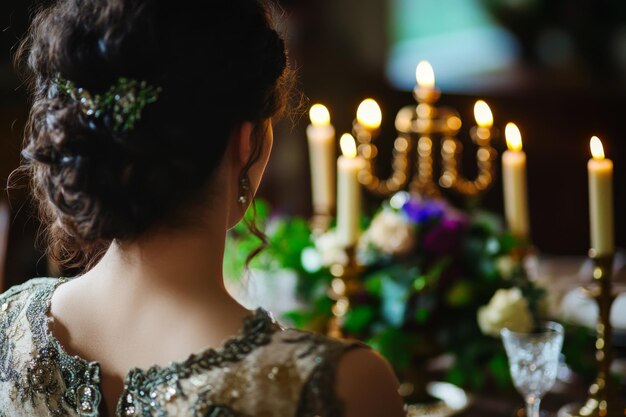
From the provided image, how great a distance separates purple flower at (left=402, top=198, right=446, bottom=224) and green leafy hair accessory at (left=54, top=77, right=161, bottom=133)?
0.95m

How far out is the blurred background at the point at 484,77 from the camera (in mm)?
4781

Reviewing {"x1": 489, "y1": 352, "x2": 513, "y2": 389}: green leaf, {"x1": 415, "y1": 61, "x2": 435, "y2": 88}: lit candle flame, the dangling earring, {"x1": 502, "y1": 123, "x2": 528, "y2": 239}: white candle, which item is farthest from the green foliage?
the dangling earring

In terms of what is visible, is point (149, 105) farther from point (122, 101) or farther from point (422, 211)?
point (422, 211)

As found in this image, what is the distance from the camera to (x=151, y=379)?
102 centimetres

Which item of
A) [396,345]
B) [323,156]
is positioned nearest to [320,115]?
[323,156]

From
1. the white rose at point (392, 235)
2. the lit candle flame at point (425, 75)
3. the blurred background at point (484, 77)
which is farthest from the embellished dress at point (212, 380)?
the blurred background at point (484, 77)

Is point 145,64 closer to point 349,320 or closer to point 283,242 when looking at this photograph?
point 349,320

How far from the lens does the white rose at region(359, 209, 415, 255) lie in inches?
70.9

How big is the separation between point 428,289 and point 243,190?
72 centimetres

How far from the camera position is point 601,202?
59.4 inches

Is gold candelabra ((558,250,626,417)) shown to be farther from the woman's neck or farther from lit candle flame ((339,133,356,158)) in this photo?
the woman's neck

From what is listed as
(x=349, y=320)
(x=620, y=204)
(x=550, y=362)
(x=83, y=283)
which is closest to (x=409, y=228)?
(x=349, y=320)

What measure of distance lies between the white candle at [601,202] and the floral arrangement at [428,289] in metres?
0.18

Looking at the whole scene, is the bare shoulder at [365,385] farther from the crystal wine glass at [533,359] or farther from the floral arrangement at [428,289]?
the floral arrangement at [428,289]
